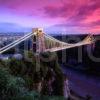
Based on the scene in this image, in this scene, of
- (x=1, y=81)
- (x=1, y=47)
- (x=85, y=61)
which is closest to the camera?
(x=1, y=81)

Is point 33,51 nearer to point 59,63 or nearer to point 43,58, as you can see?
point 43,58

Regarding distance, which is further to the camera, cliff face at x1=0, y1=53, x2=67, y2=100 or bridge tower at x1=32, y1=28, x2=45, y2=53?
bridge tower at x1=32, y1=28, x2=45, y2=53

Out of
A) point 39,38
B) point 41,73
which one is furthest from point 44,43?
point 41,73

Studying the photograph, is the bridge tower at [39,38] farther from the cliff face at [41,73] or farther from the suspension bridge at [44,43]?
the cliff face at [41,73]

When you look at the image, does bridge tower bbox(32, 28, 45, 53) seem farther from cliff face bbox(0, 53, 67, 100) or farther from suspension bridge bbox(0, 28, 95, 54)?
cliff face bbox(0, 53, 67, 100)

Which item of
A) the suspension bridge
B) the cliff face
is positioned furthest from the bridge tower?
the cliff face

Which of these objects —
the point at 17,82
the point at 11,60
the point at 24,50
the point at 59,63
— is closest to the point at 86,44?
the point at 59,63

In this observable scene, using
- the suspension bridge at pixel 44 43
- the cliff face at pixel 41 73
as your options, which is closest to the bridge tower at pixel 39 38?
the suspension bridge at pixel 44 43

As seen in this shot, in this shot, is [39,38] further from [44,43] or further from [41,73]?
[41,73]
